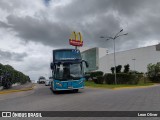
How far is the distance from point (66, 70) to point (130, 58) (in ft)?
270

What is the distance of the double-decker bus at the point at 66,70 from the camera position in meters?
24.4

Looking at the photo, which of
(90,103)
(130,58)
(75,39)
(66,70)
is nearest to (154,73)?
(75,39)

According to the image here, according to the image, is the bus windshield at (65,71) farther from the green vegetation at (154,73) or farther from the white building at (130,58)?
the white building at (130,58)

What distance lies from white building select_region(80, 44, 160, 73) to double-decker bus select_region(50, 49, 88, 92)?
72.5 metres

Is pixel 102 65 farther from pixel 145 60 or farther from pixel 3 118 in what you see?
pixel 3 118

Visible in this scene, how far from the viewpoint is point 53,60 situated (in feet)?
80.4

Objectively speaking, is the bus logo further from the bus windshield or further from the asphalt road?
the asphalt road

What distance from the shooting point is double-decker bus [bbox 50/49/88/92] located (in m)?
24.4

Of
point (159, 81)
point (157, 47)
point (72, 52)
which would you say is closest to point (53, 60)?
A: point (72, 52)

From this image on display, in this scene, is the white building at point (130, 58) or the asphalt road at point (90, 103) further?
the white building at point (130, 58)

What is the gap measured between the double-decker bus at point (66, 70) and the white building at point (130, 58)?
72.5m

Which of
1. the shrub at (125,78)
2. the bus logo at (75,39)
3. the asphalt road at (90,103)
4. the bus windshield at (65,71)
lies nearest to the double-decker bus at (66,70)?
the bus windshield at (65,71)

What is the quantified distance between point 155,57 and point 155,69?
2997 cm

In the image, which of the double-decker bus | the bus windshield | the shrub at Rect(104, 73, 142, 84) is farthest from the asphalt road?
the shrub at Rect(104, 73, 142, 84)
